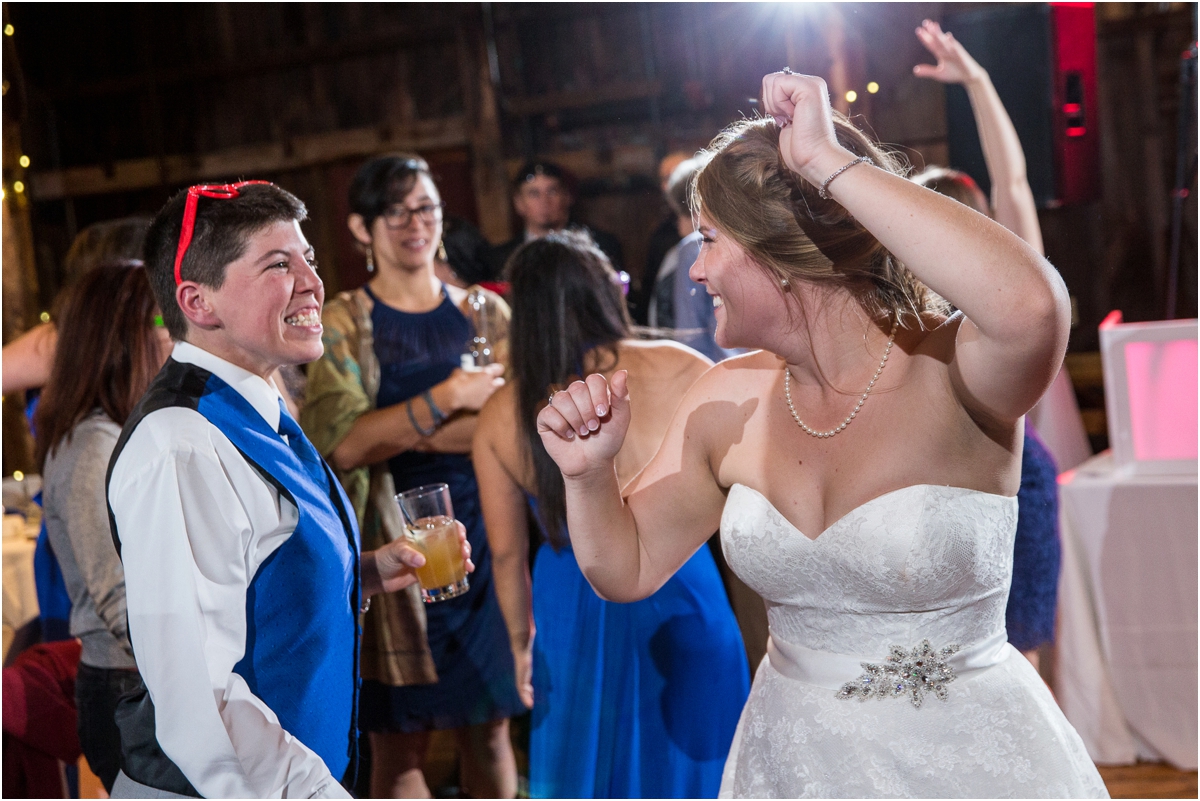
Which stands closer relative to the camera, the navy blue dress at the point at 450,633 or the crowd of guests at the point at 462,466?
the crowd of guests at the point at 462,466

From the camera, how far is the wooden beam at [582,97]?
430cm

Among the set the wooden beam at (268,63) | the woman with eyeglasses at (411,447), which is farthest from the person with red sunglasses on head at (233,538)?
the wooden beam at (268,63)

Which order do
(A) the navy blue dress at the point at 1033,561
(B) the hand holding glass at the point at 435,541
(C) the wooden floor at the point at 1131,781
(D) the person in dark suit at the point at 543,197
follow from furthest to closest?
(D) the person in dark suit at the point at 543,197 → (C) the wooden floor at the point at 1131,781 → (A) the navy blue dress at the point at 1033,561 → (B) the hand holding glass at the point at 435,541

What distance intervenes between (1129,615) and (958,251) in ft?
7.62

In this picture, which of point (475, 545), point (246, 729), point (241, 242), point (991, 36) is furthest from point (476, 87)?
point (246, 729)

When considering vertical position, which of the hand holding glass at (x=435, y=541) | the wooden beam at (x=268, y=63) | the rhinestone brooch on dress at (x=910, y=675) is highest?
the wooden beam at (x=268, y=63)

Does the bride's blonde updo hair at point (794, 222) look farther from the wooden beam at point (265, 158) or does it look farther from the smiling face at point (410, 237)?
the wooden beam at point (265, 158)

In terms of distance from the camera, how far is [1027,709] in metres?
1.33

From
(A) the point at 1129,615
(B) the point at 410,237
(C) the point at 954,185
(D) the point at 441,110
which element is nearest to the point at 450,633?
(B) the point at 410,237

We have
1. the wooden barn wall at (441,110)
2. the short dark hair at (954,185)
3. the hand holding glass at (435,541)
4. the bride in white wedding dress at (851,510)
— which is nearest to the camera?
the bride in white wedding dress at (851,510)

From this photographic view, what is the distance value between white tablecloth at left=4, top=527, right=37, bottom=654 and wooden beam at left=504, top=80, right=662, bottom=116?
2.80m

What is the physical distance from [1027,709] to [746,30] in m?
2.57

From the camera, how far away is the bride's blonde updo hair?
1.33 metres

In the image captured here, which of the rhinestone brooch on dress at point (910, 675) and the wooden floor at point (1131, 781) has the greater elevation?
the rhinestone brooch on dress at point (910, 675)
